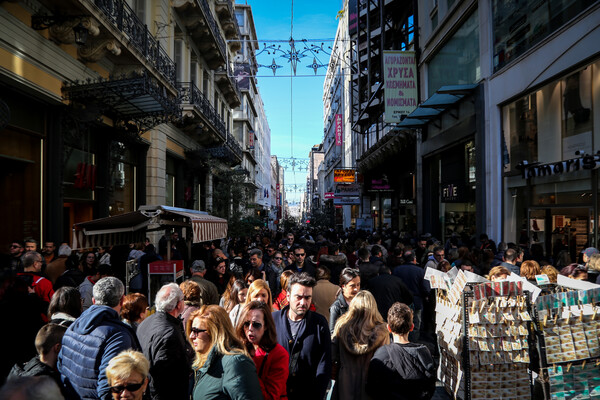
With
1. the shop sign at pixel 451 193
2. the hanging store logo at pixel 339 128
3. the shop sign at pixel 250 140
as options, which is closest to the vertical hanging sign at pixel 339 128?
the hanging store logo at pixel 339 128

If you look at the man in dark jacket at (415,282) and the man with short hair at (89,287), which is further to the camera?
the man in dark jacket at (415,282)

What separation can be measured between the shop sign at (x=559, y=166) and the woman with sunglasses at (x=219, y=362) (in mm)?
9933

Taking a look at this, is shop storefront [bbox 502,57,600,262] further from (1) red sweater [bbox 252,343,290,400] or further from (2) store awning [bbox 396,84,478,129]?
(1) red sweater [bbox 252,343,290,400]

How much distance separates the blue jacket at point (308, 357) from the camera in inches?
150

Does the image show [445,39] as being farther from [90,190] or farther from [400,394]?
[400,394]

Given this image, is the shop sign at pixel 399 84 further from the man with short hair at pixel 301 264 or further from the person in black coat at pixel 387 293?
the person in black coat at pixel 387 293

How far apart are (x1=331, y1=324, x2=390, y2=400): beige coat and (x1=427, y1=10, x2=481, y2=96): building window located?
46.6ft

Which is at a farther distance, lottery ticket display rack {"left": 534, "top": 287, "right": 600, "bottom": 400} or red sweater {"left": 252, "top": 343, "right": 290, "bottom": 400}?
lottery ticket display rack {"left": 534, "top": 287, "right": 600, "bottom": 400}

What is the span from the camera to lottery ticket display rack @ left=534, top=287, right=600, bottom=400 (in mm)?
4949

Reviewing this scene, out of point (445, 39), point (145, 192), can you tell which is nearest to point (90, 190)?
point (145, 192)

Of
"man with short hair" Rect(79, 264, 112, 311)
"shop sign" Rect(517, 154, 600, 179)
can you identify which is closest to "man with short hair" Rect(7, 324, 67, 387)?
"man with short hair" Rect(79, 264, 112, 311)

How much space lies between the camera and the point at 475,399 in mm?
5098

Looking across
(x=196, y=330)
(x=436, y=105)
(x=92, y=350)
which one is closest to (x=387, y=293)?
(x=196, y=330)

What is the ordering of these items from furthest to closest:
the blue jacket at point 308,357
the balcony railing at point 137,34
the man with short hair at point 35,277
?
the balcony railing at point 137,34 → the man with short hair at point 35,277 → the blue jacket at point 308,357
